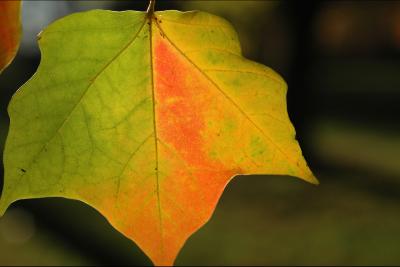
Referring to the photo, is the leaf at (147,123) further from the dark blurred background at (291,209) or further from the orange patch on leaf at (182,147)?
the dark blurred background at (291,209)

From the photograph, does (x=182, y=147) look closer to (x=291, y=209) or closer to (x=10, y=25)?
(x=10, y=25)

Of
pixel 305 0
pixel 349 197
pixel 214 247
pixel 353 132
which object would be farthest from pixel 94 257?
pixel 353 132

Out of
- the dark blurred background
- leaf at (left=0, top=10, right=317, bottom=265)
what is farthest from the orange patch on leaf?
the dark blurred background

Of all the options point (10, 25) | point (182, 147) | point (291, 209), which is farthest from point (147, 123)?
point (291, 209)

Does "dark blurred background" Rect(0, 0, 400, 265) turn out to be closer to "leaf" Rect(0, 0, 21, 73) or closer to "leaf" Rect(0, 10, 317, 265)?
"leaf" Rect(0, 10, 317, 265)

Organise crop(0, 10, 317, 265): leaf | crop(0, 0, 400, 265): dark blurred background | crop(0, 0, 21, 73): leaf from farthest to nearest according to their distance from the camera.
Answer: crop(0, 0, 400, 265): dark blurred background → crop(0, 10, 317, 265): leaf → crop(0, 0, 21, 73): leaf

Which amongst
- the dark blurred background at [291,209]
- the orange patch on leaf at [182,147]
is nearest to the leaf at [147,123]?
the orange patch on leaf at [182,147]
